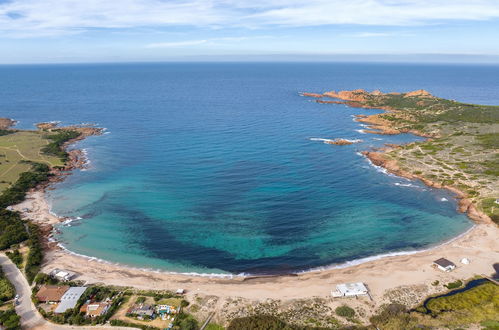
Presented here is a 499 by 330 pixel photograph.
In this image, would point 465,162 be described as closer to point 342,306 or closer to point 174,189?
point 342,306

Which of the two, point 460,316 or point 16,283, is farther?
point 16,283

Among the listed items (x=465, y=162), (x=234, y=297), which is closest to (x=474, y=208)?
(x=465, y=162)

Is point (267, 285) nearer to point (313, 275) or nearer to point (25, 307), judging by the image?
point (313, 275)

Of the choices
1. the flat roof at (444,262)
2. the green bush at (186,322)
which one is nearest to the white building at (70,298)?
→ the green bush at (186,322)

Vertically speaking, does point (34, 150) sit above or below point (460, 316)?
above

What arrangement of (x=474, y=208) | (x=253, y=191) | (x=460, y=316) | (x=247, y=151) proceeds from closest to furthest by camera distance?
1. (x=460, y=316)
2. (x=474, y=208)
3. (x=253, y=191)
4. (x=247, y=151)

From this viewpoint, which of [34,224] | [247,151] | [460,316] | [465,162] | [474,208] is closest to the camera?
[460,316]

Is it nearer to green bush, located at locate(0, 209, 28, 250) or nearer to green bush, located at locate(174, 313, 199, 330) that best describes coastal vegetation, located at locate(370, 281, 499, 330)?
green bush, located at locate(174, 313, 199, 330)

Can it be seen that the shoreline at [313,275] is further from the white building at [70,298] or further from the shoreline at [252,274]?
the white building at [70,298]
